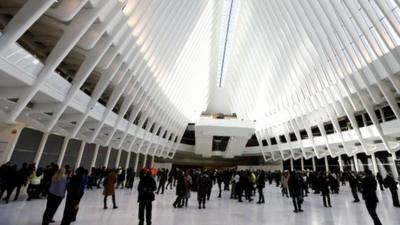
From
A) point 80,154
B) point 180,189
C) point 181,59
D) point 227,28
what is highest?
point 227,28

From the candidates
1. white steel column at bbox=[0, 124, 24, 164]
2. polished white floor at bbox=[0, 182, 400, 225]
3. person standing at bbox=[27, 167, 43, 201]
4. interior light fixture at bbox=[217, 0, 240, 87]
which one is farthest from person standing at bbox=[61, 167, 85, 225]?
interior light fixture at bbox=[217, 0, 240, 87]

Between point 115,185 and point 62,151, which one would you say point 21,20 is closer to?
point 115,185

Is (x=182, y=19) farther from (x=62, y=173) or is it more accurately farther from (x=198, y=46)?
(x=62, y=173)

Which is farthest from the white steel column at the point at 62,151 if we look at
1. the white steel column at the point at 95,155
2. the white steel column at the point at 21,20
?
the white steel column at the point at 21,20

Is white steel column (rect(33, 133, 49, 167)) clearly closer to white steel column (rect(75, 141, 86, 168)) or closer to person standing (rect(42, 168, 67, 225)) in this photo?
white steel column (rect(75, 141, 86, 168))

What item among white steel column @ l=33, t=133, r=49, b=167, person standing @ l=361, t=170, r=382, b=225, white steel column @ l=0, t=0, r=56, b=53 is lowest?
person standing @ l=361, t=170, r=382, b=225

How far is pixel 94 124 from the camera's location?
13.9 metres

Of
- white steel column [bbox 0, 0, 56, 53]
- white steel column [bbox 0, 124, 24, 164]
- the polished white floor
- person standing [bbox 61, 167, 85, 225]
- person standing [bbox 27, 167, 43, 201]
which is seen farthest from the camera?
white steel column [bbox 0, 124, 24, 164]

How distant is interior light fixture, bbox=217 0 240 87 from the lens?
909 inches

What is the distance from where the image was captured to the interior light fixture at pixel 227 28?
23097 millimetres

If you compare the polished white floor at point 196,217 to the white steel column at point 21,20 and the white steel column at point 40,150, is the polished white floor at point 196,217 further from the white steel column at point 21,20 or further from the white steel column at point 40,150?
the white steel column at point 40,150

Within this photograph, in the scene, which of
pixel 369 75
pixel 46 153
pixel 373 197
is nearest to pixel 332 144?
pixel 369 75

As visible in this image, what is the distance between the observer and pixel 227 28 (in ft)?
85.9

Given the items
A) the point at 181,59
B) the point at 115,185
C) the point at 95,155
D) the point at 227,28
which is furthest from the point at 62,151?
the point at 227,28
